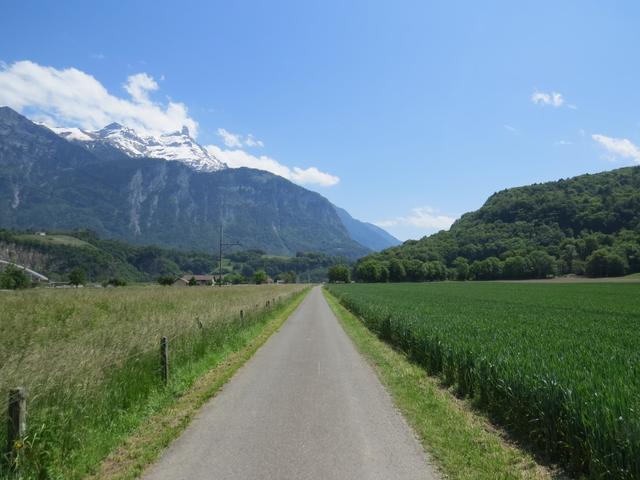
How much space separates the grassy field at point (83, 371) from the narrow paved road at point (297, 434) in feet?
3.57

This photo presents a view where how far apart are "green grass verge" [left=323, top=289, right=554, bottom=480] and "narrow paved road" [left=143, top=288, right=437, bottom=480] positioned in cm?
30

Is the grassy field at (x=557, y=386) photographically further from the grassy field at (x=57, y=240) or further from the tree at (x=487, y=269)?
the grassy field at (x=57, y=240)

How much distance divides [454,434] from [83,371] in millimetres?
6193

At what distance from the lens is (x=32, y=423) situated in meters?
5.59

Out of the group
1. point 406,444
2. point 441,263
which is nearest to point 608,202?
point 441,263

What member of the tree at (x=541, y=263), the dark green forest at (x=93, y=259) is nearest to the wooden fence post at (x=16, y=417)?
the dark green forest at (x=93, y=259)

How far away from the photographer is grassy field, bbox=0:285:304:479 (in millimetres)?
5688

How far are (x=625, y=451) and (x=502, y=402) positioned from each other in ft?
11.3

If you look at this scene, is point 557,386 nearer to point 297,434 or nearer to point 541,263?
point 297,434

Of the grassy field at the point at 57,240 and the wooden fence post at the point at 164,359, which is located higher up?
the grassy field at the point at 57,240

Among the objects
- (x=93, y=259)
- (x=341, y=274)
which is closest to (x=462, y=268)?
(x=341, y=274)

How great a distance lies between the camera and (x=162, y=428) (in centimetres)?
732

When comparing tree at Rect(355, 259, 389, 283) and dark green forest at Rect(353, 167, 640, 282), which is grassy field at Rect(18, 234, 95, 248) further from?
dark green forest at Rect(353, 167, 640, 282)

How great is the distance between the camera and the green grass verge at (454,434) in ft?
19.0
